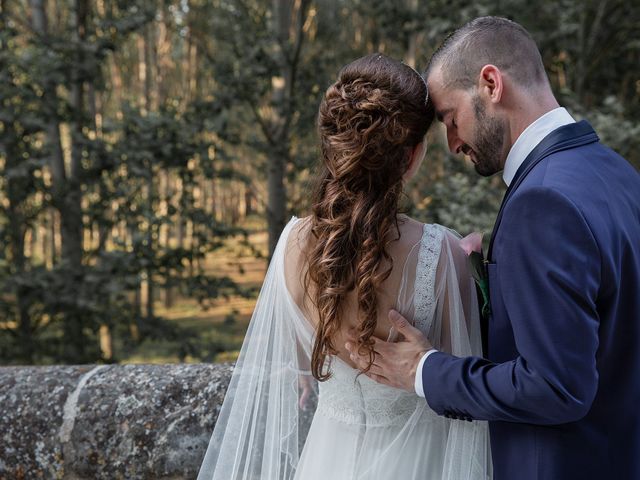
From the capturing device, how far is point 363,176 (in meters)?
1.68

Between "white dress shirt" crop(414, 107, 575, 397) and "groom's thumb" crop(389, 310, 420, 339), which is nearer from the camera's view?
"white dress shirt" crop(414, 107, 575, 397)

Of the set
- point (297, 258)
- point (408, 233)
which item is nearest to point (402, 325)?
point (408, 233)

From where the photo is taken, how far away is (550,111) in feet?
5.09

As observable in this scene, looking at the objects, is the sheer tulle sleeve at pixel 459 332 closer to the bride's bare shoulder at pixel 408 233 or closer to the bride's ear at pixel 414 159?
the bride's bare shoulder at pixel 408 233

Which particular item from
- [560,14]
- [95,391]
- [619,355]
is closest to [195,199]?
[560,14]

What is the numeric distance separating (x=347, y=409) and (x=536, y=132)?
36.6 inches

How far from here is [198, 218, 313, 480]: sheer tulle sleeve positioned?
190cm

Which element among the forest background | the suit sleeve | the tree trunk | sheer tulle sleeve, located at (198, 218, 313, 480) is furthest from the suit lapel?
the tree trunk

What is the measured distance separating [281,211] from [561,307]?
711 cm

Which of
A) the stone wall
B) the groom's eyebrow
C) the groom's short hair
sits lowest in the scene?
the stone wall

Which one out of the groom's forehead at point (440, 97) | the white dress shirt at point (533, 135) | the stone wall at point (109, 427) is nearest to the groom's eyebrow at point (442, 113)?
the groom's forehead at point (440, 97)

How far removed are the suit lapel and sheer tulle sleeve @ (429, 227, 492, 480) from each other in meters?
0.26

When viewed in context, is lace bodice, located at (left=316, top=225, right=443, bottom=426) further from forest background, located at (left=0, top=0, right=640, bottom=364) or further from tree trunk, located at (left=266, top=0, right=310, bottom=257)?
tree trunk, located at (left=266, top=0, right=310, bottom=257)

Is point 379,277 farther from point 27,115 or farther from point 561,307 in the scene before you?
point 27,115
